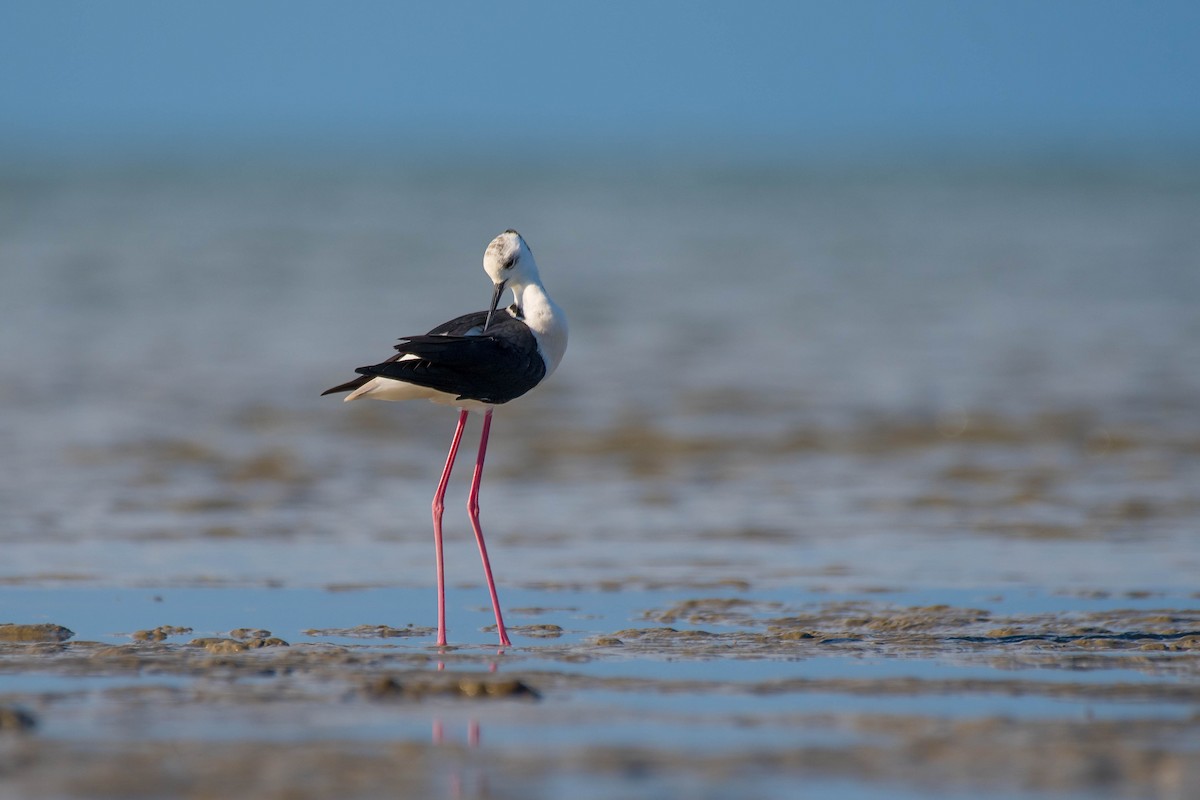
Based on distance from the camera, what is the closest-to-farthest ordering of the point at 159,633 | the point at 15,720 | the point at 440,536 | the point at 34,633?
the point at 15,720 < the point at 34,633 < the point at 159,633 < the point at 440,536

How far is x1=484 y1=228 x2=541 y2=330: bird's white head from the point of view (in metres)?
6.64

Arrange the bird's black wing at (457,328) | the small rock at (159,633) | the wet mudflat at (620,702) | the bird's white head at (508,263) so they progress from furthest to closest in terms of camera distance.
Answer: the bird's white head at (508,263) → the bird's black wing at (457,328) → the small rock at (159,633) → the wet mudflat at (620,702)

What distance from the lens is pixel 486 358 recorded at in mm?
6324

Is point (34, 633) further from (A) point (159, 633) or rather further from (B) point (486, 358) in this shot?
(B) point (486, 358)

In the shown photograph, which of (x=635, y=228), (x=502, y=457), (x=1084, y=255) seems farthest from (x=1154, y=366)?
(x=635, y=228)

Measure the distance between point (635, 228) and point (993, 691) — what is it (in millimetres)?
33646

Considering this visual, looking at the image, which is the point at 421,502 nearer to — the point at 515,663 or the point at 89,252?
the point at 515,663

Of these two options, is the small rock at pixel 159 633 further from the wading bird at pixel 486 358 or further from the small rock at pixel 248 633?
the wading bird at pixel 486 358

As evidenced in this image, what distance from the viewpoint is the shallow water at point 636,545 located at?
4.15 meters

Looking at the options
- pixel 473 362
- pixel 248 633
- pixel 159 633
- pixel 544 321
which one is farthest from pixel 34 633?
pixel 544 321

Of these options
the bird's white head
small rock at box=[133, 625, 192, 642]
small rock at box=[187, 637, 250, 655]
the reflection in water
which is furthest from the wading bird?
the reflection in water

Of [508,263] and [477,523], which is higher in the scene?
[508,263]

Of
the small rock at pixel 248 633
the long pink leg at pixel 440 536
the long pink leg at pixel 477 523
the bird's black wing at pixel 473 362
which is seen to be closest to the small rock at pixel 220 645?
the small rock at pixel 248 633

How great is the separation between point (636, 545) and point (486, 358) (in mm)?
1934
